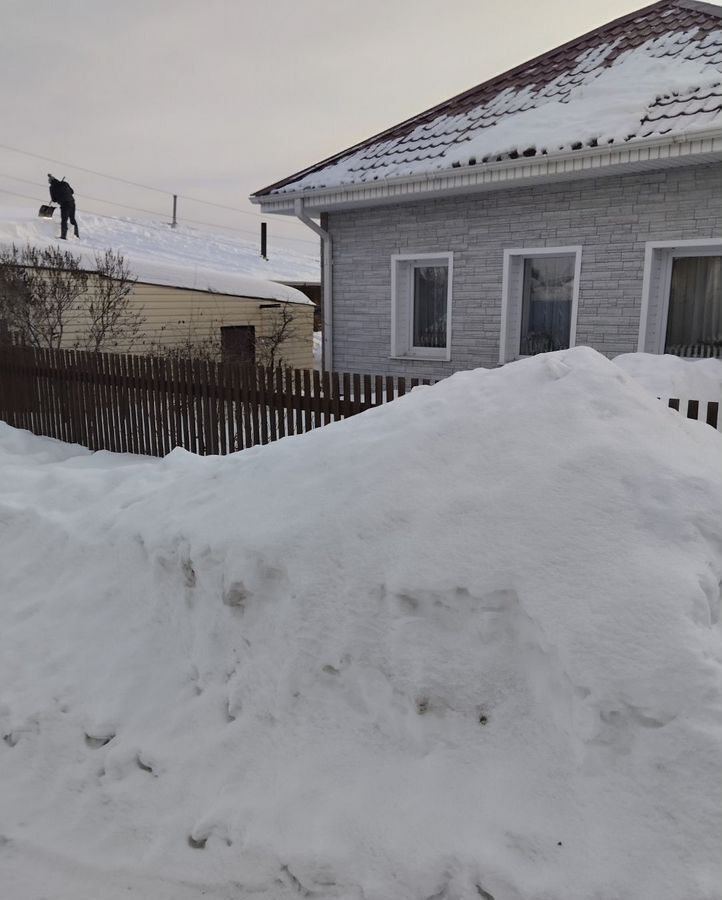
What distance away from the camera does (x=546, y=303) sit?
9.02 metres

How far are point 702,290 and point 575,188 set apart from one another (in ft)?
6.29

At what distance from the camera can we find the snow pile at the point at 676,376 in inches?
235

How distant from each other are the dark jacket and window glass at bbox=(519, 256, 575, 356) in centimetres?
1733

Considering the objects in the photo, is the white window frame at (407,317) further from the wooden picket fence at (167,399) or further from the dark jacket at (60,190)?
the dark jacket at (60,190)

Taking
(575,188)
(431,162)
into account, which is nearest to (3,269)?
(431,162)

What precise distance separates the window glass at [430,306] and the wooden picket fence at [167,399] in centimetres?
239

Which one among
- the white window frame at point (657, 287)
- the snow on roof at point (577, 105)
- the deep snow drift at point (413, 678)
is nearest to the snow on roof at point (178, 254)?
the snow on roof at point (577, 105)

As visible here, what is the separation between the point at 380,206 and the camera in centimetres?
1002

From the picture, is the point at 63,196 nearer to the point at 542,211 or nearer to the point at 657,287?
the point at 542,211

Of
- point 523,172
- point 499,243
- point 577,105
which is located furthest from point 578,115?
point 499,243

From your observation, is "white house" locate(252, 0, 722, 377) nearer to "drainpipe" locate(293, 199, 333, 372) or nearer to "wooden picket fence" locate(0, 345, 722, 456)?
"drainpipe" locate(293, 199, 333, 372)

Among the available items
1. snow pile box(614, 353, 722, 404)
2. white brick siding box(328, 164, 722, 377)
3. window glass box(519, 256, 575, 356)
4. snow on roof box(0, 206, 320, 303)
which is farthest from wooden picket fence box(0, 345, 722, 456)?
snow on roof box(0, 206, 320, 303)

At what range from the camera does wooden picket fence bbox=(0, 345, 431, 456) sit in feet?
21.5

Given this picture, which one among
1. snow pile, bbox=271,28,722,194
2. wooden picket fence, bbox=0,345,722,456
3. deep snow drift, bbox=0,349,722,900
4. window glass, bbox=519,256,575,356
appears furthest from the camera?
window glass, bbox=519,256,575,356
